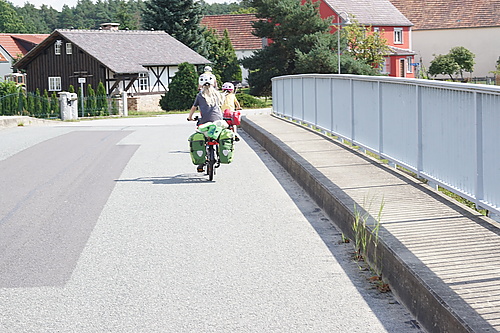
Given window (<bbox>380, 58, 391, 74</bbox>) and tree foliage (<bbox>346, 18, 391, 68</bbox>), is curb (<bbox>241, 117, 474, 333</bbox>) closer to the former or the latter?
tree foliage (<bbox>346, 18, 391, 68</bbox>)

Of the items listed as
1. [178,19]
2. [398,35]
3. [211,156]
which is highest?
[178,19]

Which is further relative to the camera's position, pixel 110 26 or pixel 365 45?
pixel 365 45

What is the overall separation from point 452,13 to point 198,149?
9277 centimetres

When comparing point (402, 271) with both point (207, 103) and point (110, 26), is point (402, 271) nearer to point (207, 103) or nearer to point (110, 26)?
point (207, 103)

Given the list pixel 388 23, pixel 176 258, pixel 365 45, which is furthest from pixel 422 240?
pixel 388 23

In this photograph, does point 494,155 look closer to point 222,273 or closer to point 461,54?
point 222,273

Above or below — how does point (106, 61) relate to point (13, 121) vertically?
above

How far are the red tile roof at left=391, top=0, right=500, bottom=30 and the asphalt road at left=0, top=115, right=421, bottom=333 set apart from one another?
89.3 m

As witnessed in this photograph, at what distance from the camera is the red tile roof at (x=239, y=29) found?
10656 centimetres

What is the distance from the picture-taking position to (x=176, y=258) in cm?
780

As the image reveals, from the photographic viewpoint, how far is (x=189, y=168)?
49.5 feet

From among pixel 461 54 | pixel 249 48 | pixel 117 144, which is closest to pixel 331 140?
pixel 117 144

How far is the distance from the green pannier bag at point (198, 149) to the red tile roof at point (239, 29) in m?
92.2

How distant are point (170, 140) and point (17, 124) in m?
10.3
